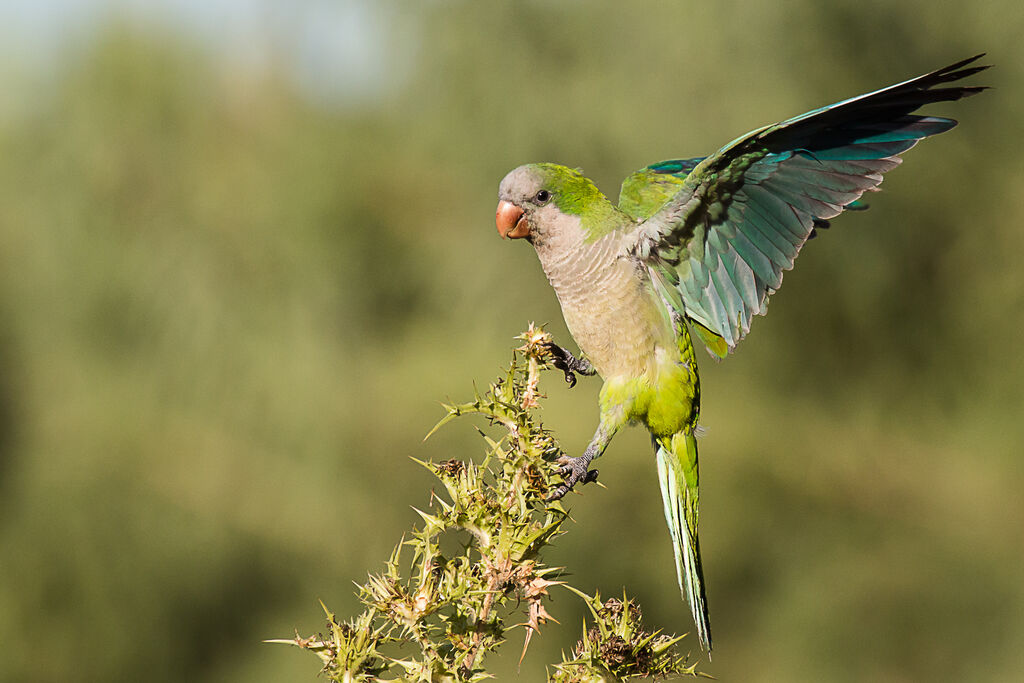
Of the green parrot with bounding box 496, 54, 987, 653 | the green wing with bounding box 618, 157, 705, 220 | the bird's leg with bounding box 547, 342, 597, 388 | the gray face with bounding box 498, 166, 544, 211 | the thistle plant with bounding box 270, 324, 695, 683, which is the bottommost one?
the thistle plant with bounding box 270, 324, 695, 683

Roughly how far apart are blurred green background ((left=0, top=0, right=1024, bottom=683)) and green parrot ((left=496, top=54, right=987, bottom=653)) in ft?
14.5

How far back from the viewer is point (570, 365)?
1850 millimetres

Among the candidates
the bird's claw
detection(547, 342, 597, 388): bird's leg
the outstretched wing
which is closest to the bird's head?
the outstretched wing

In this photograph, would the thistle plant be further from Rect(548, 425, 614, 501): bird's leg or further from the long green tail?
the long green tail

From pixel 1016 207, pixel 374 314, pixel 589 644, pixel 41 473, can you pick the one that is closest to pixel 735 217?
pixel 589 644

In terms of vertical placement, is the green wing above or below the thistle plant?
above

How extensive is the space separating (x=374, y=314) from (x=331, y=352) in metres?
0.51

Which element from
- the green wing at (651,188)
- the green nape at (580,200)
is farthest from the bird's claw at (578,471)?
the green wing at (651,188)

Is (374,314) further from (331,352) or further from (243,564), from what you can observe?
(243,564)

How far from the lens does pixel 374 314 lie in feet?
23.9

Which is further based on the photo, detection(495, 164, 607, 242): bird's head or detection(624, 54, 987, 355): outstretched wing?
detection(495, 164, 607, 242): bird's head

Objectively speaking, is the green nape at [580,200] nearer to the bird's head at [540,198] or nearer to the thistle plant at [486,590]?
the bird's head at [540,198]

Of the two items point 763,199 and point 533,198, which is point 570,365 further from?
point 763,199

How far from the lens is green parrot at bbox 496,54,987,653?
163cm
